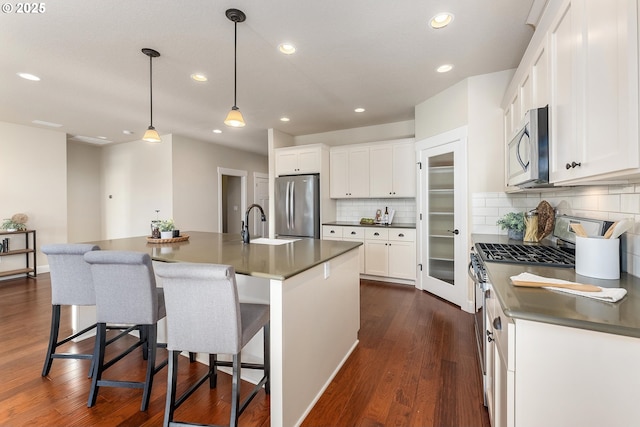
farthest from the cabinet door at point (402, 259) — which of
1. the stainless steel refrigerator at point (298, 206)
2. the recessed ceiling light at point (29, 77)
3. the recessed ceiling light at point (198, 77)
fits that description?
the recessed ceiling light at point (29, 77)

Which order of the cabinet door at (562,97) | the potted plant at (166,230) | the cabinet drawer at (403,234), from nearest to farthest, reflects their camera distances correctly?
the cabinet door at (562,97)
the potted plant at (166,230)
the cabinet drawer at (403,234)

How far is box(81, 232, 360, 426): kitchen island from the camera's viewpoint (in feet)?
4.72

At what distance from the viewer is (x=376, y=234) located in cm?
447

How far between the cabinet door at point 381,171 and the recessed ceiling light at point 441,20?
2.31 metres

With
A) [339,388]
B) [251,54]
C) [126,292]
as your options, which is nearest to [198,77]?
[251,54]

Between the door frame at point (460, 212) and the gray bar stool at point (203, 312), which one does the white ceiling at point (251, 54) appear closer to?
the door frame at point (460, 212)

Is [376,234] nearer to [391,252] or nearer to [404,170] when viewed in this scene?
[391,252]

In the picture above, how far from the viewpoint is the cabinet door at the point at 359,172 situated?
4699 mm

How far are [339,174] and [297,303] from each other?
143 inches

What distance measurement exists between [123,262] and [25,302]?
11.3 feet

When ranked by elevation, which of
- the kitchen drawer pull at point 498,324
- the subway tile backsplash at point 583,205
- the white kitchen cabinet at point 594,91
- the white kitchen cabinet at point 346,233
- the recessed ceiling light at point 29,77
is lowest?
the kitchen drawer pull at point 498,324

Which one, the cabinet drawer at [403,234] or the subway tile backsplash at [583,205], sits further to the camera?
the cabinet drawer at [403,234]

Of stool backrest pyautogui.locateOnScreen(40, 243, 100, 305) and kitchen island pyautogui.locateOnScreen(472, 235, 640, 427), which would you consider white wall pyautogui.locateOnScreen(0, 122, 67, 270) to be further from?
kitchen island pyautogui.locateOnScreen(472, 235, 640, 427)

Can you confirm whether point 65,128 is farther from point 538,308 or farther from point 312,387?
point 538,308
